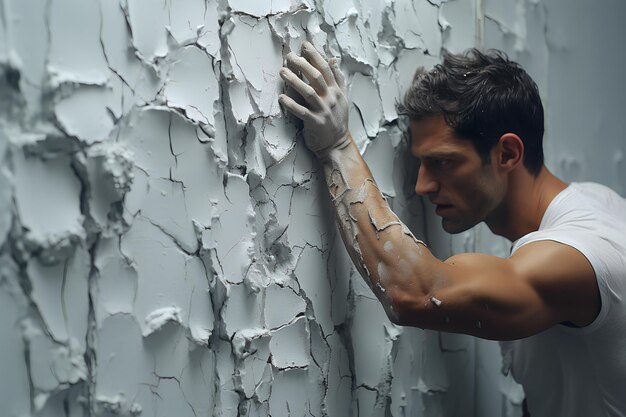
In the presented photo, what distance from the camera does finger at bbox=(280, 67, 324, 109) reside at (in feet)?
3.52

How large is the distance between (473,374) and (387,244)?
668 mm

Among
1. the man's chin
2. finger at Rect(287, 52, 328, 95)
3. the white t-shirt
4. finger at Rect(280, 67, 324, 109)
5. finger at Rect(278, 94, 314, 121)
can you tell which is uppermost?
finger at Rect(287, 52, 328, 95)

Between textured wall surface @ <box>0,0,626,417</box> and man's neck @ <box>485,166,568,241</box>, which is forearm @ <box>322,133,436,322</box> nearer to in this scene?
textured wall surface @ <box>0,0,626,417</box>

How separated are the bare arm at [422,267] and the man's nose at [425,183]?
0.59 feet

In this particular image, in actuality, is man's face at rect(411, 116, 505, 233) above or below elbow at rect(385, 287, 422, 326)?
above

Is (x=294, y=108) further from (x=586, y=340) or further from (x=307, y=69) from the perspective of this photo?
(x=586, y=340)

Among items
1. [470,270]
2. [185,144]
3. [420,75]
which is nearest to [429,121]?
[420,75]

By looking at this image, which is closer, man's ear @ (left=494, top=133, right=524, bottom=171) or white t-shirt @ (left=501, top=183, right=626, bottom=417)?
white t-shirt @ (left=501, top=183, right=626, bottom=417)

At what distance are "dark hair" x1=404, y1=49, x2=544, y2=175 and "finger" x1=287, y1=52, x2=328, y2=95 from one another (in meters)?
0.26

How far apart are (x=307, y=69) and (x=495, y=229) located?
575 millimetres

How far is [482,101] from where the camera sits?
4.02ft

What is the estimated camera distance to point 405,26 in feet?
4.40

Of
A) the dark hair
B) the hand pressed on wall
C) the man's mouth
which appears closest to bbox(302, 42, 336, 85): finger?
the hand pressed on wall

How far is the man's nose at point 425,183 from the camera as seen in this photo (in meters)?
1.27
